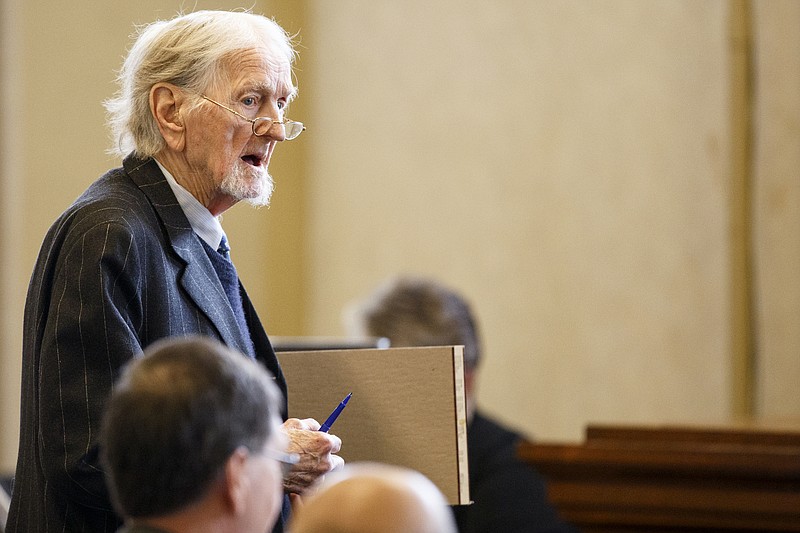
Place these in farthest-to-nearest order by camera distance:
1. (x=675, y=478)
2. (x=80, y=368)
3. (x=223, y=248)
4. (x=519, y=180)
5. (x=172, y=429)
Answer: (x=519, y=180) < (x=675, y=478) < (x=223, y=248) < (x=80, y=368) < (x=172, y=429)

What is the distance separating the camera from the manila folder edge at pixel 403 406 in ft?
8.39

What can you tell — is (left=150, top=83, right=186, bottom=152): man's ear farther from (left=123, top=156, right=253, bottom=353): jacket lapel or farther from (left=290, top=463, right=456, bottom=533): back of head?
(left=290, top=463, right=456, bottom=533): back of head

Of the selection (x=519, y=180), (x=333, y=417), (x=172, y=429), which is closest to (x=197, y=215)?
(x=333, y=417)

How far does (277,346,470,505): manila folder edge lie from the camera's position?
256 cm

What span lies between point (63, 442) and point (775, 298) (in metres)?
3.55

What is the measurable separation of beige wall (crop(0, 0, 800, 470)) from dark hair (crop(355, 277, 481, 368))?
3.89 feet

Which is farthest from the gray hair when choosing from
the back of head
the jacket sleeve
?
the back of head

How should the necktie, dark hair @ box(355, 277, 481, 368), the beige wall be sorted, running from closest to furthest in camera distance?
the necktie, dark hair @ box(355, 277, 481, 368), the beige wall

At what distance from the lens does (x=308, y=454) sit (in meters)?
2.27

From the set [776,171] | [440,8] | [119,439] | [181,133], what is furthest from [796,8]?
[119,439]

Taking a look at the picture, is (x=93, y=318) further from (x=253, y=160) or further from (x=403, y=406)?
(x=403, y=406)

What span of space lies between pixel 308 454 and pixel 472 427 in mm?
2455

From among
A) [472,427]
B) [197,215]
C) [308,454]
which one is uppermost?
[197,215]

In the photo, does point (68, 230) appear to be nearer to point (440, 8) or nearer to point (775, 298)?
point (775, 298)
